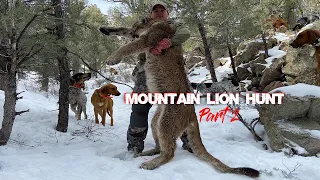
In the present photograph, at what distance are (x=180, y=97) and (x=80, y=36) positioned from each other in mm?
2469

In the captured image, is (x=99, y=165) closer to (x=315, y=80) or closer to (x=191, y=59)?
(x=315, y=80)

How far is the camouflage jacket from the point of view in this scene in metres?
3.47

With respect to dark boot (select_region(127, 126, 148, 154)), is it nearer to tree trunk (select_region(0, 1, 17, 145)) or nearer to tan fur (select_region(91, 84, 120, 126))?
tree trunk (select_region(0, 1, 17, 145))

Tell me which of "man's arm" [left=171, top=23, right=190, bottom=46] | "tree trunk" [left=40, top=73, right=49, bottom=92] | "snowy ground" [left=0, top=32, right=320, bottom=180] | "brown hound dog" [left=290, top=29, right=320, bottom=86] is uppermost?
"brown hound dog" [left=290, top=29, right=320, bottom=86]

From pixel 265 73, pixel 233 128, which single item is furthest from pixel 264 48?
pixel 233 128

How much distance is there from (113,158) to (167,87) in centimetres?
109

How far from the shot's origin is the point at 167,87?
3322 mm

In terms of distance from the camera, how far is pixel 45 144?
4.09 m

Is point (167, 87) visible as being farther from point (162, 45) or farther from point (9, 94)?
point (9, 94)

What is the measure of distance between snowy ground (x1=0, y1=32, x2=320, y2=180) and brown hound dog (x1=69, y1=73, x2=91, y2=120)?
181 centimetres

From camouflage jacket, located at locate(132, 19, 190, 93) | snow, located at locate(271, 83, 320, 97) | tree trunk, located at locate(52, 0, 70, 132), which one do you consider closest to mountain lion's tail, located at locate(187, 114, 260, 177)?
camouflage jacket, located at locate(132, 19, 190, 93)

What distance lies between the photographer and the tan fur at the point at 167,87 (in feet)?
10.5

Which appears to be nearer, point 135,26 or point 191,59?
point 135,26

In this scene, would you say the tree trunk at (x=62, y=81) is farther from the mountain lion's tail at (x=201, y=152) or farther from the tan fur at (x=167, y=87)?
the mountain lion's tail at (x=201, y=152)
